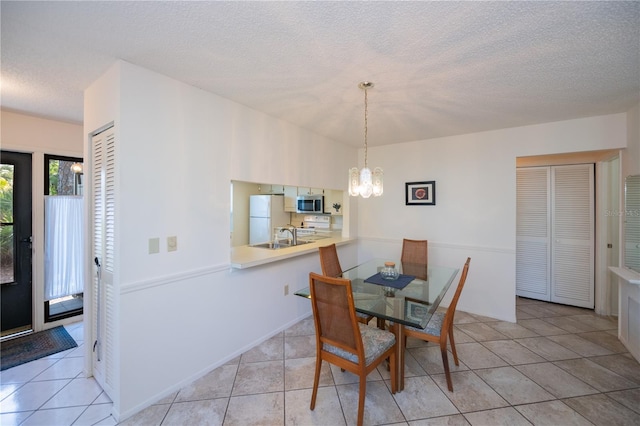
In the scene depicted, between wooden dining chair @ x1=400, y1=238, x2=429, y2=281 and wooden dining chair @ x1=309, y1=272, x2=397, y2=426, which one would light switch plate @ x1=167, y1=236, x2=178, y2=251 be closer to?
wooden dining chair @ x1=309, y1=272, x2=397, y2=426

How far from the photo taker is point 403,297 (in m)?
2.13

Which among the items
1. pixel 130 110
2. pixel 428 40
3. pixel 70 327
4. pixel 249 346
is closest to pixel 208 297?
pixel 249 346

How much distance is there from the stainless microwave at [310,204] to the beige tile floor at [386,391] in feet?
7.93

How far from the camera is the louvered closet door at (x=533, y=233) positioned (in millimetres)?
3867

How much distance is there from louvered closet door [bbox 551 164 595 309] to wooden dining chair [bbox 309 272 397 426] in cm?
338

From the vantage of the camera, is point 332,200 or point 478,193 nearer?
point 478,193

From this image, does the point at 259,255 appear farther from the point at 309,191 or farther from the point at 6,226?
the point at 6,226

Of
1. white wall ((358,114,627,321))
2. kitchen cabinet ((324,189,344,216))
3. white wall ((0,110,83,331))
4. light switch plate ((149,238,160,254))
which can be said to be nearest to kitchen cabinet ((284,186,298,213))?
kitchen cabinet ((324,189,344,216))

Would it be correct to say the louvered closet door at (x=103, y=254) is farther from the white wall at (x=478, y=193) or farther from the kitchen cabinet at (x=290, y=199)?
the kitchen cabinet at (x=290, y=199)

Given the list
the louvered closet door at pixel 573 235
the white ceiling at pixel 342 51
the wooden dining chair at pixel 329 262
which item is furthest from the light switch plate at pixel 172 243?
the louvered closet door at pixel 573 235

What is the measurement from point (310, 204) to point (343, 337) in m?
3.24

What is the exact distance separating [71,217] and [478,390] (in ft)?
14.9

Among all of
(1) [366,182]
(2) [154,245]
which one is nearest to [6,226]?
(2) [154,245]

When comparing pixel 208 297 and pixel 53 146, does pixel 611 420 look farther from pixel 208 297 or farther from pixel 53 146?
pixel 53 146
